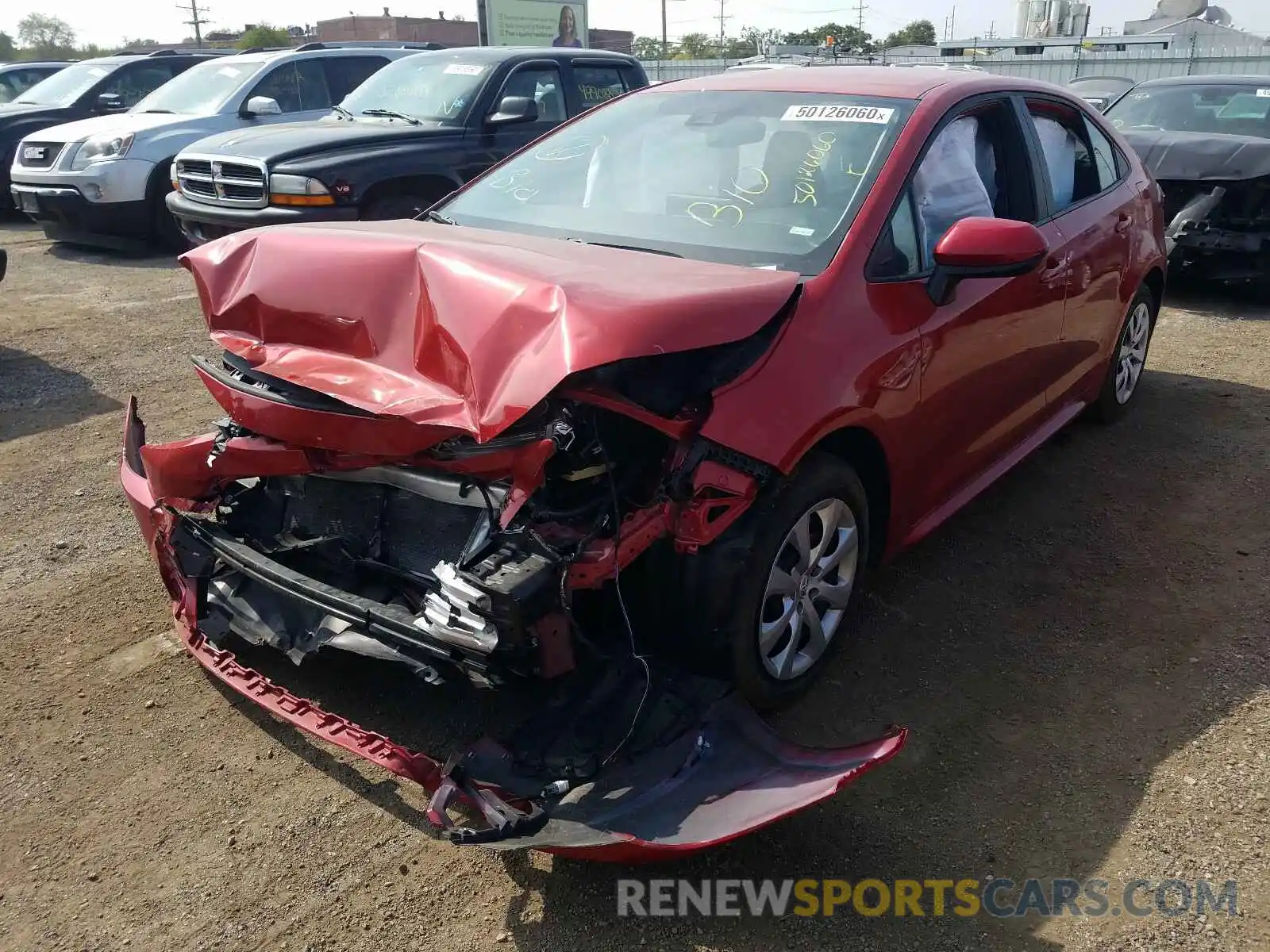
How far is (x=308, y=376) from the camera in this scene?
107 inches

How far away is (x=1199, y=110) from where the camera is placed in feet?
28.5

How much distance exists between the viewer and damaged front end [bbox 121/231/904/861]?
2.33 metres

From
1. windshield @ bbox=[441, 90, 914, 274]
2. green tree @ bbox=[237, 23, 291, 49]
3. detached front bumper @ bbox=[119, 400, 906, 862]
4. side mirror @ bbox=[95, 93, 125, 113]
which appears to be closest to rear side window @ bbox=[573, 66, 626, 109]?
windshield @ bbox=[441, 90, 914, 274]

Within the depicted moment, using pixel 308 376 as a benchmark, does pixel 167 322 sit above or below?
below

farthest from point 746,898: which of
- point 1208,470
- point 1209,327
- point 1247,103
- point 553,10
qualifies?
point 553,10

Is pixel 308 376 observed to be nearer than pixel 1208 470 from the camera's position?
Yes

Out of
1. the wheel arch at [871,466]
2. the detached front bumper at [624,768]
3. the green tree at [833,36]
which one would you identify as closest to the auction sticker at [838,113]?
the wheel arch at [871,466]

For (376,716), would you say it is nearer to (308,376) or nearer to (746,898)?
(308,376)

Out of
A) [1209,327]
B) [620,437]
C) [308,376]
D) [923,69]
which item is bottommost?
[1209,327]

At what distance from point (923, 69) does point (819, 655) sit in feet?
7.76

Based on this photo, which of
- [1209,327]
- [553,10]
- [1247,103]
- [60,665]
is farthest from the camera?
[553,10]

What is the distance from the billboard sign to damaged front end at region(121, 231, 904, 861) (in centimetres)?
1833

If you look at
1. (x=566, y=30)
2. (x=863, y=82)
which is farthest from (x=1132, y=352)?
(x=566, y=30)

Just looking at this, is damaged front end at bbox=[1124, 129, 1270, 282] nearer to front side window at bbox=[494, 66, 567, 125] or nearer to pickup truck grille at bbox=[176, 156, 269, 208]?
front side window at bbox=[494, 66, 567, 125]
